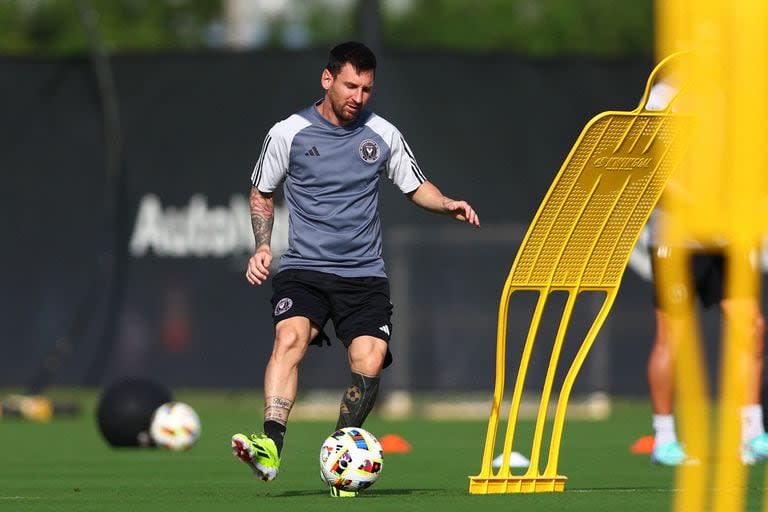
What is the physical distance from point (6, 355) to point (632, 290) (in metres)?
5.60

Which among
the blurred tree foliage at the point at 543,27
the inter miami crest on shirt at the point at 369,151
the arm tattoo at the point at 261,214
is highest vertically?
the blurred tree foliage at the point at 543,27

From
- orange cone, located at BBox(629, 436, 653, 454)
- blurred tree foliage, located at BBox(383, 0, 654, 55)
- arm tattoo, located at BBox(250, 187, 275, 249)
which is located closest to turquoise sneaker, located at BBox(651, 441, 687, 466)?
orange cone, located at BBox(629, 436, 653, 454)

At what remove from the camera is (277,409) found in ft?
26.0

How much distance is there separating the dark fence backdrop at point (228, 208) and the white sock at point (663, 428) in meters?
5.97

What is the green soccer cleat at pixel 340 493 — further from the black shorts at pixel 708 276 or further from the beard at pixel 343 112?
the black shorts at pixel 708 276

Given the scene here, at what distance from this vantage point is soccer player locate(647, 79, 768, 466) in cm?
969

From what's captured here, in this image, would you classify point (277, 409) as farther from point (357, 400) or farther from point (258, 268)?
point (258, 268)

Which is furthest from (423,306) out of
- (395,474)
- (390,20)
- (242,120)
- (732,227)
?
(390,20)

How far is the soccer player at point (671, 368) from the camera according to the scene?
9688mm

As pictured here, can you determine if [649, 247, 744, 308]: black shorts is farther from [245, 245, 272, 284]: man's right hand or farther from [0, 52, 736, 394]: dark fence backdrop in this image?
[0, 52, 736, 394]: dark fence backdrop

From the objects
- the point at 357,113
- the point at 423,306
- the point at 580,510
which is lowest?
the point at 580,510

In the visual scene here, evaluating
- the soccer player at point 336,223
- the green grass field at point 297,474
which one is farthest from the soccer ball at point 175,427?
the soccer player at point 336,223

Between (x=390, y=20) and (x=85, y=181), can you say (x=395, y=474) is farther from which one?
(x=390, y=20)

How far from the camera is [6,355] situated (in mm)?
16281
